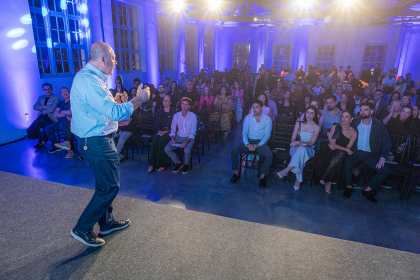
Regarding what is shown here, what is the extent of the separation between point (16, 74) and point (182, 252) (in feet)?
19.1

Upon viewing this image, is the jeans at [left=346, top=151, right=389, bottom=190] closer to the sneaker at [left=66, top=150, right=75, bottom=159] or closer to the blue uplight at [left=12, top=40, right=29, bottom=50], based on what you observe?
the sneaker at [left=66, top=150, right=75, bottom=159]

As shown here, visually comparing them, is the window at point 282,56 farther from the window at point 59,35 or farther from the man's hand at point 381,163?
the man's hand at point 381,163

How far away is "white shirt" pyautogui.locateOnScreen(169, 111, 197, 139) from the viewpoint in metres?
4.66

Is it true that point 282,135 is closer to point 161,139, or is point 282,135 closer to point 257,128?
point 257,128

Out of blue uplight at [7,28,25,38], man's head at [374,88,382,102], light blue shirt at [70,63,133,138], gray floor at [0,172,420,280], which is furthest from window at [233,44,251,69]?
light blue shirt at [70,63,133,138]

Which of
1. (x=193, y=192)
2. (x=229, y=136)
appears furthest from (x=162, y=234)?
(x=229, y=136)

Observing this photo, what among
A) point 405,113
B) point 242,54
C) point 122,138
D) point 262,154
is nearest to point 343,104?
point 405,113

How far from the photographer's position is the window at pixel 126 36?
29.6 feet

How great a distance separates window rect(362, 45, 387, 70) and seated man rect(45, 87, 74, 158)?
16.4 m

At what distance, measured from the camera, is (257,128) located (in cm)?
441

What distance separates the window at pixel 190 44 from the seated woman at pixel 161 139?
9.43 m

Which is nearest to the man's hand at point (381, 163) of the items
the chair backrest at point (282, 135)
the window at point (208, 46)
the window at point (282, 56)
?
→ the chair backrest at point (282, 135)

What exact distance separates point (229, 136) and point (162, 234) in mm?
4608

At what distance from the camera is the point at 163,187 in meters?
3.97
